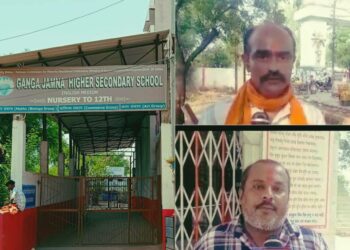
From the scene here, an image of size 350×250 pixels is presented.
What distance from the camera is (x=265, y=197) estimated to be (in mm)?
9555

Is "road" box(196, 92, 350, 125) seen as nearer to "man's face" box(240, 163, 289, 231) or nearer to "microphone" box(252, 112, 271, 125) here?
"microphone" box(252, 112, 271, 125)

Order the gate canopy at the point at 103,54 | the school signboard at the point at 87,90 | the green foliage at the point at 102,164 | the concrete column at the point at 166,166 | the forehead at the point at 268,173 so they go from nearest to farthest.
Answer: the forehead at the point at 268,173, the concrete column at the point at 166,166, the school signboard at the point at 87,90, the gate canopy at the point at 103,54, the green foliage at the point at 102,164

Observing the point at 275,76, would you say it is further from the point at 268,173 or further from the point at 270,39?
the point at 268,173

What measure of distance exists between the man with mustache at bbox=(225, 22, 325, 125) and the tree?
23cm

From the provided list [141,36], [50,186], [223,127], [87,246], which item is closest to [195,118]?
[223,127]

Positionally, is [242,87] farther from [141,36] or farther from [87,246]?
[87,246]

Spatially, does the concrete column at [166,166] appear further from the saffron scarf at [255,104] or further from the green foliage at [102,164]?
the green foliage at [102,164]

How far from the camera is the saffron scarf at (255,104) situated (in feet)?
32.7

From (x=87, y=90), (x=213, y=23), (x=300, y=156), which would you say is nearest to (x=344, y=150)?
(x=300, y=156)

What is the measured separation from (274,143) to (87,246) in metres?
8.74

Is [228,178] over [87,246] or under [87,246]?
over

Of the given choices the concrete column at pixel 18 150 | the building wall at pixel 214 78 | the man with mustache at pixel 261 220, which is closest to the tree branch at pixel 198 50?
the building wall at pixel 214 78

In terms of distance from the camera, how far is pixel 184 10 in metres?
10.0

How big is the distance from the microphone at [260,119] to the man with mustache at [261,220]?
66 cm
